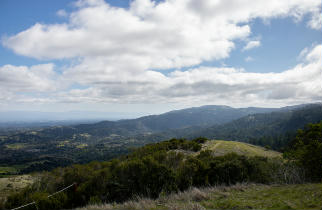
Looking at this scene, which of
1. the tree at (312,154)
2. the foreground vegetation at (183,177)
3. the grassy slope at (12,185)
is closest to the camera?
the tree at (312,154)

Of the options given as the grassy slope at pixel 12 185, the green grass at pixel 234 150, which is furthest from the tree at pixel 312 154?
the grassy slope at pixel 12 185

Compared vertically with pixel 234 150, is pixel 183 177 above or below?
above

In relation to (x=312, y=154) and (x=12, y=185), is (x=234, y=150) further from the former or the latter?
(x=12, y=185)

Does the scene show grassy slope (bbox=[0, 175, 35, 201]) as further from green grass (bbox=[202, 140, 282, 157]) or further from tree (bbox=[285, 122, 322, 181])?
green grass (bbox=[202, 140, 282, 157])

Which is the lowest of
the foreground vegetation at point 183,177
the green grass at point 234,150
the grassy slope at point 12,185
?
the grassy slope at point 12,185

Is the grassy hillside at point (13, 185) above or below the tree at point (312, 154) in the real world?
below

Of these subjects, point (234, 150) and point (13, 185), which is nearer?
point (13, 185)

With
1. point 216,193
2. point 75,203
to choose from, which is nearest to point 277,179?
point 216,193

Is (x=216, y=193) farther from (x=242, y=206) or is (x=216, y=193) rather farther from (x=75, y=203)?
(x=75, y=203)

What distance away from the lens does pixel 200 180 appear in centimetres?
1792

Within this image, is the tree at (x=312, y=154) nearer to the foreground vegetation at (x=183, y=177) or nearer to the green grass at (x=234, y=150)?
the foreground vegetation at (x=183, y=177)

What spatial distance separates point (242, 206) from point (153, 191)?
31.5ft

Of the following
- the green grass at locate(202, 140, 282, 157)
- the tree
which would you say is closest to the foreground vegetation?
the tree

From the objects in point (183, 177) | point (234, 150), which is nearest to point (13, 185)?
point (183, 177)
